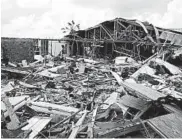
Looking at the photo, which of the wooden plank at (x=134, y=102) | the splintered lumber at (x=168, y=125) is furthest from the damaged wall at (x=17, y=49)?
the splintered lumber at (x=168, y=125)

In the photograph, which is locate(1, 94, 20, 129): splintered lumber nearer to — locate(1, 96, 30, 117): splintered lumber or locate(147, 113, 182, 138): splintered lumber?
locate(1, 96, 30, 117): splintered lumber

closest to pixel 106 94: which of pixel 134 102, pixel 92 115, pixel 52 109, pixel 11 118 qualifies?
pixel 52 109

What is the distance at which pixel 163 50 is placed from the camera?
2062 centimetres

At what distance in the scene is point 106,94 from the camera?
441 inches

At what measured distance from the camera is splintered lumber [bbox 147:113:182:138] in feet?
17.1

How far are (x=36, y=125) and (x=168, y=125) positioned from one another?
11.9 ft

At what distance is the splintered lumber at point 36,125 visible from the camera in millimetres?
6167

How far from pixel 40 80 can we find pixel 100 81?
400 cm

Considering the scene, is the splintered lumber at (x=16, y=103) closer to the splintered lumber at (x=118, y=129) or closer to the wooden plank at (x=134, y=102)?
the splintered lumber at (x=118, y=129)

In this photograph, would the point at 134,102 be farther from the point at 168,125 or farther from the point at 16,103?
the point at 16,103

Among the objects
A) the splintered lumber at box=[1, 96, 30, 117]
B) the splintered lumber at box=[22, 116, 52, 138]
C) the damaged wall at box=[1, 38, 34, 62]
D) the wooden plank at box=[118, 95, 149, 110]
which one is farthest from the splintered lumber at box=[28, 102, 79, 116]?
the damaged wall at box=[1, 38, 34, 62]

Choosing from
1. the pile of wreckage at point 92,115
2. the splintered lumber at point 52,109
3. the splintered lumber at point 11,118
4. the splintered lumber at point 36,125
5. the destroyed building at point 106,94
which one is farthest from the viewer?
the splintered lumber at point 52,109

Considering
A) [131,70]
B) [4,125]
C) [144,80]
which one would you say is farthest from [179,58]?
[4,125]

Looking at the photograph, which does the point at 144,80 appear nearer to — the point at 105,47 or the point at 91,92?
the point at 91,92
